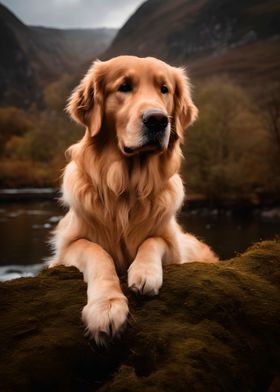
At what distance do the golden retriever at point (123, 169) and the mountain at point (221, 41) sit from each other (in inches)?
4039

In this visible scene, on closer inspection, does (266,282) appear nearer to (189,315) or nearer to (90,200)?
(189,315)

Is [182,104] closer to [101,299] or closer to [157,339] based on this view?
[101,299]

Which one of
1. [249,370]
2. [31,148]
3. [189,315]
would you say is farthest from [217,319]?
[31,148]

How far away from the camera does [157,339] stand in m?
2.75

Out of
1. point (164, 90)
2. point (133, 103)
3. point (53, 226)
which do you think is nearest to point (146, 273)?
point (133, 103)

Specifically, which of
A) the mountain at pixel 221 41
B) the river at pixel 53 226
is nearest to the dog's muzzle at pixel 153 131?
the river at pixel 53 226

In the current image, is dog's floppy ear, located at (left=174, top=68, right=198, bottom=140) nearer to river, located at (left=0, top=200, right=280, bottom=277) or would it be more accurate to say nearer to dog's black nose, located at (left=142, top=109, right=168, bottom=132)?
dog's black nose, located at (left=142, top=109, right=168, bottom=132)

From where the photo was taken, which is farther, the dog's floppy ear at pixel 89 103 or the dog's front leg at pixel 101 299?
the dog's floppy ear at pixel 89 103

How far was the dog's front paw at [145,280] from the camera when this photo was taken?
3.19m

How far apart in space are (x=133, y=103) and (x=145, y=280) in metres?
1.83

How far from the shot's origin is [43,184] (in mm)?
38281

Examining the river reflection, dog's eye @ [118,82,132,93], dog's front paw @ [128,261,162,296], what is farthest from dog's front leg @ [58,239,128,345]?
the river reflection

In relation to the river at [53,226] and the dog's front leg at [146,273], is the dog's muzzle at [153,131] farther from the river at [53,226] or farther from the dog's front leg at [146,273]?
the river at [53,226]

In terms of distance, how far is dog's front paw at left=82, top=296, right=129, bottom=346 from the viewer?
2736 millimetres
